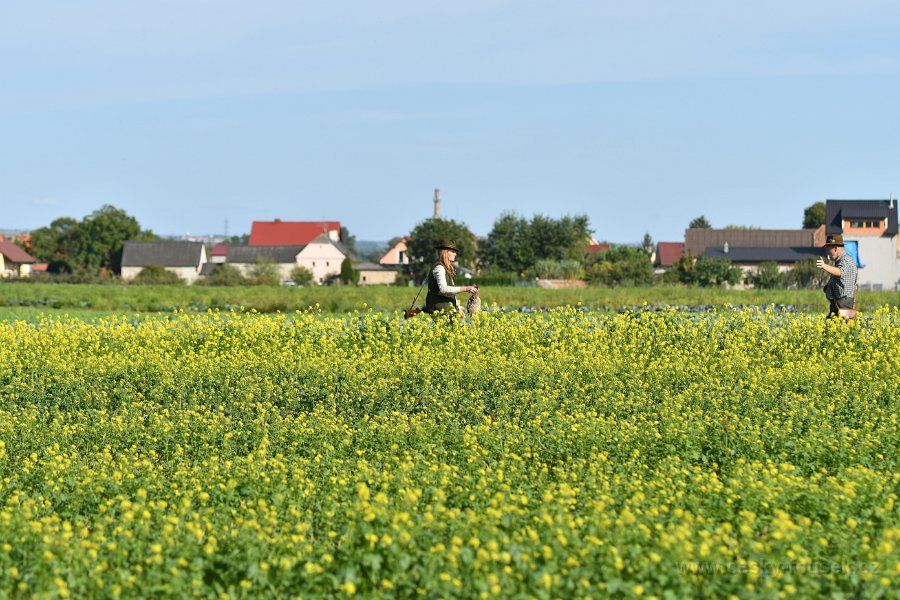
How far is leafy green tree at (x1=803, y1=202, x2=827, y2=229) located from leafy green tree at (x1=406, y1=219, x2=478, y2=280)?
57034 mm

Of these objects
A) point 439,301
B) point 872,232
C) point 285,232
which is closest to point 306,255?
point 285,232

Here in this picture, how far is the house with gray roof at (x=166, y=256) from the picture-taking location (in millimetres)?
117438

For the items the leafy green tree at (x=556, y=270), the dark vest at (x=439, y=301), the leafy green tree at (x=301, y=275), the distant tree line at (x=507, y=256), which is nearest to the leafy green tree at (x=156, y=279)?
the distant tree line at (x=507, y=256)

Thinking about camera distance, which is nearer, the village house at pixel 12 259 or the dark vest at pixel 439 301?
the dark vest at pixel 439 301

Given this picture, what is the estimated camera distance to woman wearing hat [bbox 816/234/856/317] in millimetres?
16672

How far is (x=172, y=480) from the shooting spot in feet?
29.2

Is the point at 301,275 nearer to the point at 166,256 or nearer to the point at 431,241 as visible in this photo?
the point at 431,241

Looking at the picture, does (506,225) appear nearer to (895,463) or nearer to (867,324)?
(867,324)

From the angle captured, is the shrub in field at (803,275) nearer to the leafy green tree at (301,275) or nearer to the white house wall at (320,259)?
the leafy green tree at (301,275)

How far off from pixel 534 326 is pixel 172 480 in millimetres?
8670

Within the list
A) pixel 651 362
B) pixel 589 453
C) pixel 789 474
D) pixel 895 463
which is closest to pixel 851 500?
pixel 789 474

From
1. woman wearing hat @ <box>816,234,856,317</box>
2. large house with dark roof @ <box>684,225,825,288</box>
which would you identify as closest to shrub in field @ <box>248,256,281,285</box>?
large house with dark roof @ <box>684,225,825,288</box>

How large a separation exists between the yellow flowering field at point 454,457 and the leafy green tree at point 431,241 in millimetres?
79202

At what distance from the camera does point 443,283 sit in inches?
629
